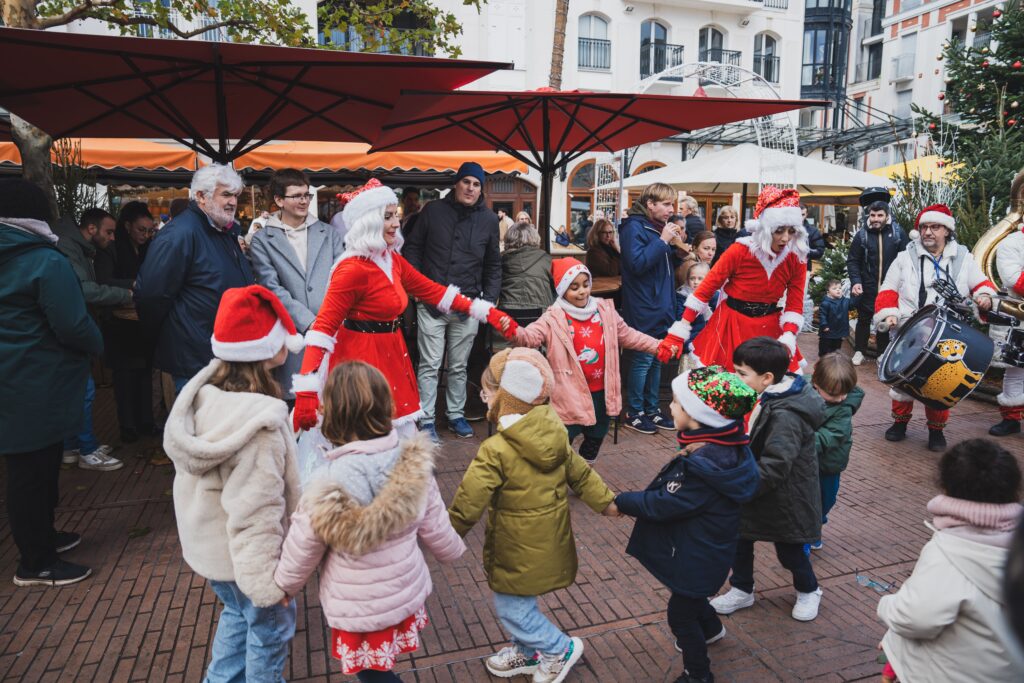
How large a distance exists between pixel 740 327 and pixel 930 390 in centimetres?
183

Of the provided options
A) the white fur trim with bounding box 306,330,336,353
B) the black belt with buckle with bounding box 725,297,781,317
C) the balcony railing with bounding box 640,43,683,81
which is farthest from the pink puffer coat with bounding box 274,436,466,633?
the balcony railing with bounding box 640,43,683,81

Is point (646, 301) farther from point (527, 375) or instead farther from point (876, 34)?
point (876, 34)

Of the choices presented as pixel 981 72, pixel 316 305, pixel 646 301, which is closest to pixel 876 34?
pixel 981 72

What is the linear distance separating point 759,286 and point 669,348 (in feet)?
2.78

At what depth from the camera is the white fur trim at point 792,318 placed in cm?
486

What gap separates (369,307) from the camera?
4000 mm

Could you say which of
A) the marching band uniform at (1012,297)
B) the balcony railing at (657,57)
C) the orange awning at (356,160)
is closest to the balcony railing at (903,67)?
the balcony railing at (657,57)

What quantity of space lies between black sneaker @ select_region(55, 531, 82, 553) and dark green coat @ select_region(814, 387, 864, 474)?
14.4 feet

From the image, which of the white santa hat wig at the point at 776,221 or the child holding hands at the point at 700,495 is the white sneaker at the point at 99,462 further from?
the white santa hat wig at the point at 776,221

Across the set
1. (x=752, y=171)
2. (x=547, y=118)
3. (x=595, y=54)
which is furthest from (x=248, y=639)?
(x=595, y=54)

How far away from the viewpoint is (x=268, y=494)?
7.68 ft

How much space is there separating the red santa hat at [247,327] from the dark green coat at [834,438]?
2.89 meters

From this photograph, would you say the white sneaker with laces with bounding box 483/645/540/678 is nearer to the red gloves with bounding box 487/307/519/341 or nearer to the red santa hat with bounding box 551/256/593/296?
the red gloves with bounding box 487/307/519/341

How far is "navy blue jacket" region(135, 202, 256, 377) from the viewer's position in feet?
13.0
